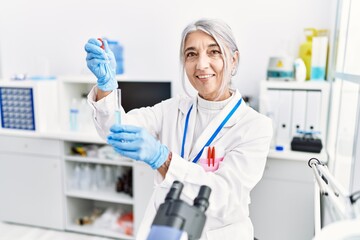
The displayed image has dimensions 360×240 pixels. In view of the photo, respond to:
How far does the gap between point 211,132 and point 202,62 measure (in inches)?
9.6

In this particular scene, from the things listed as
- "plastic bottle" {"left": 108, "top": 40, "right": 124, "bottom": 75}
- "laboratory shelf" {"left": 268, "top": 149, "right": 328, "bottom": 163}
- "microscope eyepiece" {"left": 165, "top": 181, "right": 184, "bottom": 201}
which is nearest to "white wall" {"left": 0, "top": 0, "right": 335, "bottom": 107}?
"plastic bottle" {"left": 108, "top": 40, "right": 124, "bottom": 75}

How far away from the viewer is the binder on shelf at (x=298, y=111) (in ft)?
6.48

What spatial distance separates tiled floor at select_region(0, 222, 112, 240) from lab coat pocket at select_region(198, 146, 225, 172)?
1597mm

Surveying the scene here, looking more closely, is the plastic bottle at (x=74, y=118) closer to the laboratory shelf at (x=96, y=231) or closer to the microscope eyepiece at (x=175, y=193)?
the laboratory shelf at (x=96, y=231)

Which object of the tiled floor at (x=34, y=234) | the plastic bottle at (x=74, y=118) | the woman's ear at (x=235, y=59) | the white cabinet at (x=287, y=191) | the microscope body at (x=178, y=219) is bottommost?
the tiled floor at (x=34, y=234)

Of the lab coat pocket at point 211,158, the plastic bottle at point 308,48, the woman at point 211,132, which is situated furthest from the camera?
the plastic bottle at point 308,48

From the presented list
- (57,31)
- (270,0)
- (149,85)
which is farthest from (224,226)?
(57,31)

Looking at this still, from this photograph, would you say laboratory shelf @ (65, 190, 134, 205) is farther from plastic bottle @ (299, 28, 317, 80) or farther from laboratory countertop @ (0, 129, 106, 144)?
plastic bottle @ (299, 28, 317, 80)

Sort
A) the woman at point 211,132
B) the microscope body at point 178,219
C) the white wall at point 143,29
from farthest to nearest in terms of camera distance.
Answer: the white wall at point 143,29, the woman at point 211,132, the microscope body at point 178,219

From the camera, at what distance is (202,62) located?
45.0 inches

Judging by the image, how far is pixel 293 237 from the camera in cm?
153

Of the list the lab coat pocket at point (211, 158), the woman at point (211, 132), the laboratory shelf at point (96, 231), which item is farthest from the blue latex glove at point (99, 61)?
the laboratory shelf at point (96, 231)

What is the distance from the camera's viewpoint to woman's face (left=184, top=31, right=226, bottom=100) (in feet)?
3.75

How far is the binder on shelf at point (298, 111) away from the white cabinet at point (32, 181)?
1586 millimetres
